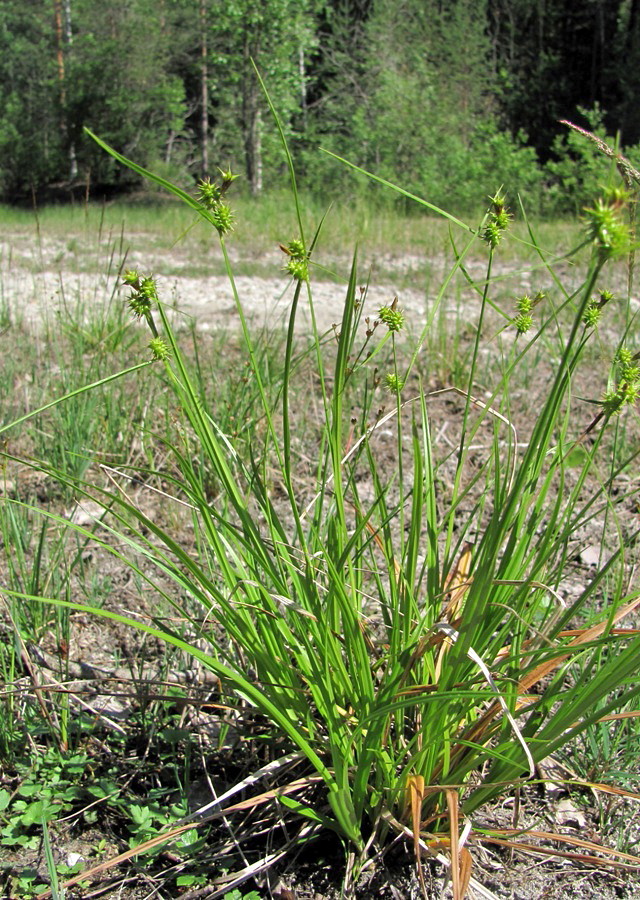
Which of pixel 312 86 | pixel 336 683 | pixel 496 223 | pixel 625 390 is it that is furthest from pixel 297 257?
pixel 312 86

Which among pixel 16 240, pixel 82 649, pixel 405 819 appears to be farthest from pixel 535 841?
pixel 16 240

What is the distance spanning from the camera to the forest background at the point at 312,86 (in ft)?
46.4

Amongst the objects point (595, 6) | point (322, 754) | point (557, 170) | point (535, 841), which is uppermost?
point (595, 6)

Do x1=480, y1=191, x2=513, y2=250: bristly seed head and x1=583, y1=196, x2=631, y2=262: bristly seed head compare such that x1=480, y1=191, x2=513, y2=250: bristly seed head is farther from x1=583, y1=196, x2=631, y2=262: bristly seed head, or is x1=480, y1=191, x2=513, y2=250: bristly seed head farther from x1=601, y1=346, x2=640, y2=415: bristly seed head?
x1=583, y1=196, x2=631, y2=262: bristly seed head

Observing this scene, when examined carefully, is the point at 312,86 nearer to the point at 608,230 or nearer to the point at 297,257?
the point at 297,257

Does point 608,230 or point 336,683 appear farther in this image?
point 336,683

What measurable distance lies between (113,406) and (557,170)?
10368 mm

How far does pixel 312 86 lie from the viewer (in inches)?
843

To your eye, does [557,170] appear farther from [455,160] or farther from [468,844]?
[468,844]

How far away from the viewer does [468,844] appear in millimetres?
1141

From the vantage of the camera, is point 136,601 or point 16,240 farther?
point 16,240

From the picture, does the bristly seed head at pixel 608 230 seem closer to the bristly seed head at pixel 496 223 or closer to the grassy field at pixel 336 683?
the grassy field at pixel 336 683

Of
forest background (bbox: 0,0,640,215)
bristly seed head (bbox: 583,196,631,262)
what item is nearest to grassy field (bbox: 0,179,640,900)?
bristly seed head (bbox: 583,196,631,262)

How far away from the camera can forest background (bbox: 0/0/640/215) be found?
46.4ft
